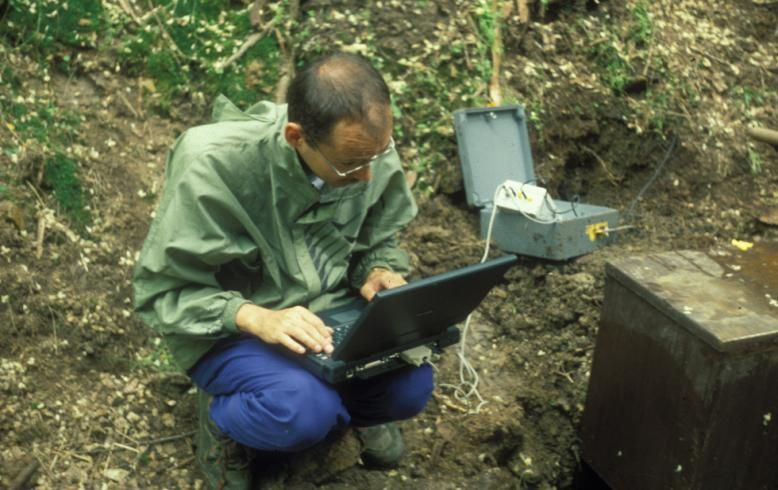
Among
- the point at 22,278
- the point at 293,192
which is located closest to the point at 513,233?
the point at 293,192

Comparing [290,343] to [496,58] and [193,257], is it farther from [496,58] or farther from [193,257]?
[496,58]

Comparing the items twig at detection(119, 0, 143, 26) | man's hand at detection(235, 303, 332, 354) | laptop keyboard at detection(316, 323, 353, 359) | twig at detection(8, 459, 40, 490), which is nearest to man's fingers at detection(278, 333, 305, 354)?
man's hand at detection(235, 303, 332, 354)

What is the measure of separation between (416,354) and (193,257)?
69 centimetres

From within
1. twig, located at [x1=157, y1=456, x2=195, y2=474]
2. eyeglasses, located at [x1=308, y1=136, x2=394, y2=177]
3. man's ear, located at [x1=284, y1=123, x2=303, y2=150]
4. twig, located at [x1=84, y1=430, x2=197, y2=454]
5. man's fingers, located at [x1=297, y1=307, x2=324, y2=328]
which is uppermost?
man's ear, located at [x1=284, y1=123, x2=303, y2=150]

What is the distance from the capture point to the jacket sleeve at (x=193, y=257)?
233 cm

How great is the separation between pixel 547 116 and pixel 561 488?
6.42 feet

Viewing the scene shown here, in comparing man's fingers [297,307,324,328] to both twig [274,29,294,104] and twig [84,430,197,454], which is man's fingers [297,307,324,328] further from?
twig [274,29,294,104]

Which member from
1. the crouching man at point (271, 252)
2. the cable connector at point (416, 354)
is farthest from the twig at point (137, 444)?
the cable connector at point (416, 354)

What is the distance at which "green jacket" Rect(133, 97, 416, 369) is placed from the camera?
2.34 metres

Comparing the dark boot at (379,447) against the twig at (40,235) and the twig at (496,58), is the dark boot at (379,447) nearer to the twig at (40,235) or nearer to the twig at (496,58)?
the twig at (40,235)

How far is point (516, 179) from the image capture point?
420cm

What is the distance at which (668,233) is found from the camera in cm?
429

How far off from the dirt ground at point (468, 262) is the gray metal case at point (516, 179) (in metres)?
0.10

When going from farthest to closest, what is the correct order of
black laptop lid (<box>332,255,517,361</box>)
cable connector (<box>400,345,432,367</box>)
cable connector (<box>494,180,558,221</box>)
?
1. cable connector (<box>494,180,558,221</box>)
2. cable connector (<box>400,345,432,367</box>)
3. black laptop lid (<box>332,255,517,361</box>)
